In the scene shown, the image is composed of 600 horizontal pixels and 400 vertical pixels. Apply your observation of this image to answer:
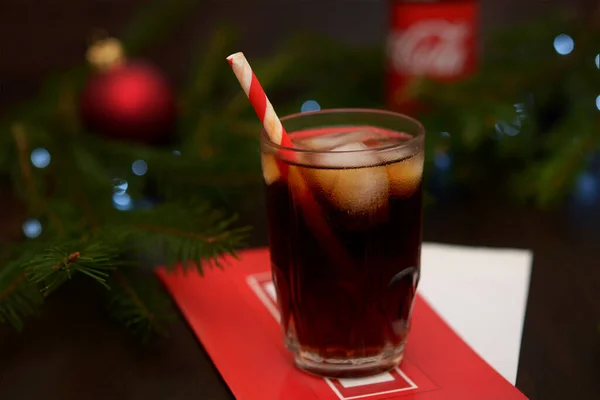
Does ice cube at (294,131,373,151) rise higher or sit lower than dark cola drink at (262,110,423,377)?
higher

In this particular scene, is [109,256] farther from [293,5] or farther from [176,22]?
[293,5]

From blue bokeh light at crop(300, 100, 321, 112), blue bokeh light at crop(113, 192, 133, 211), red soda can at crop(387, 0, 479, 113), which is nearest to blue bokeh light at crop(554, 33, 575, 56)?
red soda can at crop(387, 0, 479, 113)

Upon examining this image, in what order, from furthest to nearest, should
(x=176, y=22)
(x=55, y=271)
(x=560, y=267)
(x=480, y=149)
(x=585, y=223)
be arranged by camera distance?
1. (x=176, y=22)
2. (x=480, y=149)
3. (x=585, y=223)
4. (x=560, y=267)
5. (x=55, y=271)

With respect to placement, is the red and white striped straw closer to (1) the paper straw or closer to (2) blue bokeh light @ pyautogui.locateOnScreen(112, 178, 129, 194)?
(1) the paper straw

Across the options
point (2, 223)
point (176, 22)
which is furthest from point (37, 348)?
point (176, 22)

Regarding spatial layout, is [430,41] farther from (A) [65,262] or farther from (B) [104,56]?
(A) [65,262]
